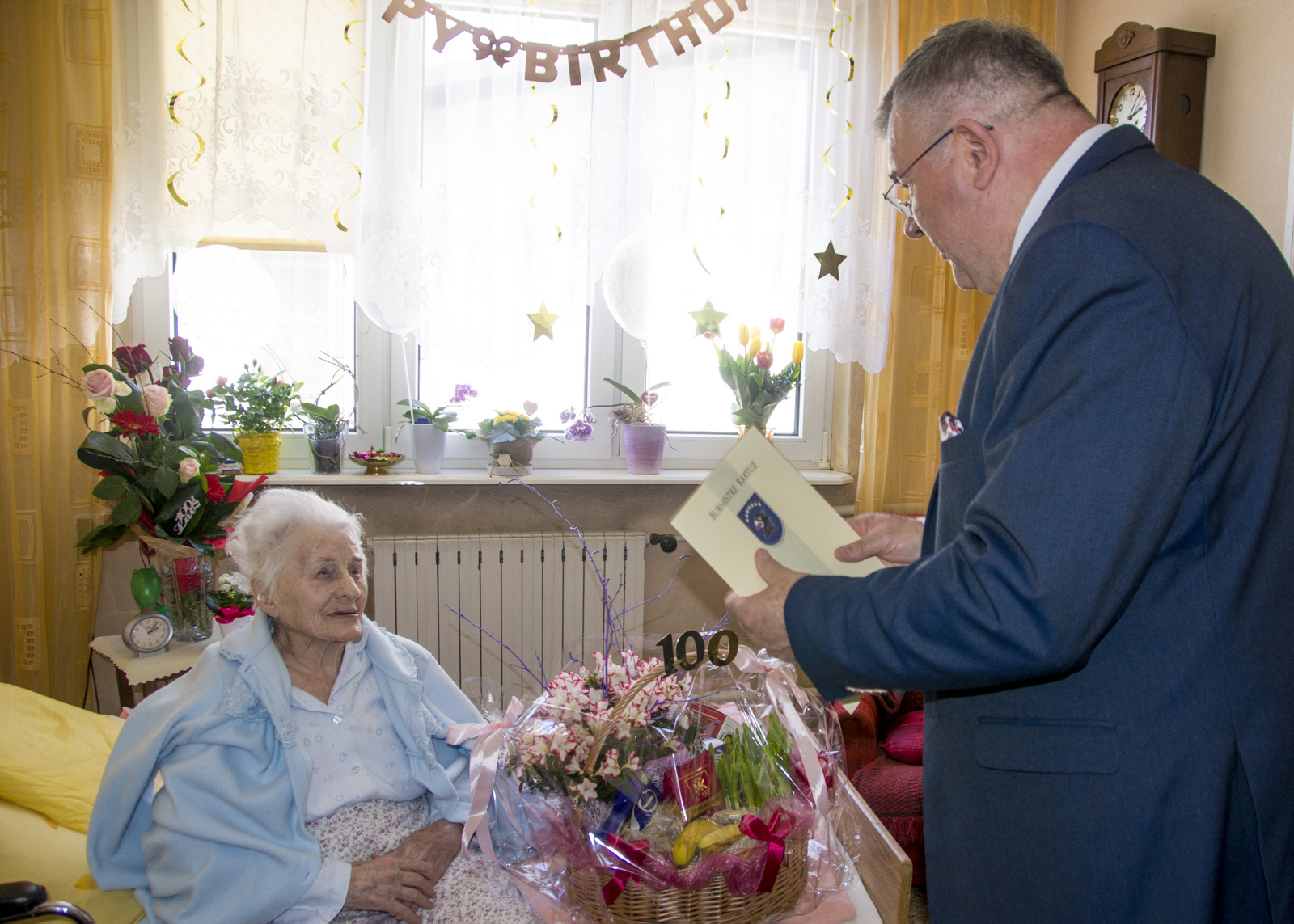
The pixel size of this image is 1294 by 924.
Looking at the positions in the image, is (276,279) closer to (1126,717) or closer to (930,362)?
(930,362)

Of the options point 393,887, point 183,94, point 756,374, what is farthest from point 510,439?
point 393,887

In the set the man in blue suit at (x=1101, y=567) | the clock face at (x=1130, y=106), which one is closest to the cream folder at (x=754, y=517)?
the man in blue suit at (x=1101, y=567)

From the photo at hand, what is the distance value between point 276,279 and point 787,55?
5.71 feet

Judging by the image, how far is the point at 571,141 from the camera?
2.57m

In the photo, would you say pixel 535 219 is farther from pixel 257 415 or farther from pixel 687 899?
pixel 687 899

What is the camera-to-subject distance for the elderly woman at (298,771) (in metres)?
1.32

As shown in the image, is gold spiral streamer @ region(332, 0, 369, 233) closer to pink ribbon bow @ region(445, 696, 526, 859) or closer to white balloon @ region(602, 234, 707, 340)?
white balloon @ region(602, 234, 707, 340)

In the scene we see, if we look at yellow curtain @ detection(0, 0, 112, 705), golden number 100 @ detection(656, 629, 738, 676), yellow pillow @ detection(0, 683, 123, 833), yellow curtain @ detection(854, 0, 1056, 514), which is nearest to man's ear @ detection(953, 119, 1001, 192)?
golden number 100 @ detection(656, 629, 738, 676)

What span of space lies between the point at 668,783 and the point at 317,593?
0.82m

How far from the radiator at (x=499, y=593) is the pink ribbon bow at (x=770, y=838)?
1.59 m

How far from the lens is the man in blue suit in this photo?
717mm

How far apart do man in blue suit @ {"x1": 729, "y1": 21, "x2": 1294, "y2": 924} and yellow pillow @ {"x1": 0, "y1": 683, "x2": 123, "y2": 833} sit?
1504mm

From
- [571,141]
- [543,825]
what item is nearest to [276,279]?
[571,141]

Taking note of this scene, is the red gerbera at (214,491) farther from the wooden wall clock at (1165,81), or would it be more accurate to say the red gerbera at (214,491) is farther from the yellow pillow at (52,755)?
the wooden wall clock at (1165,81)
